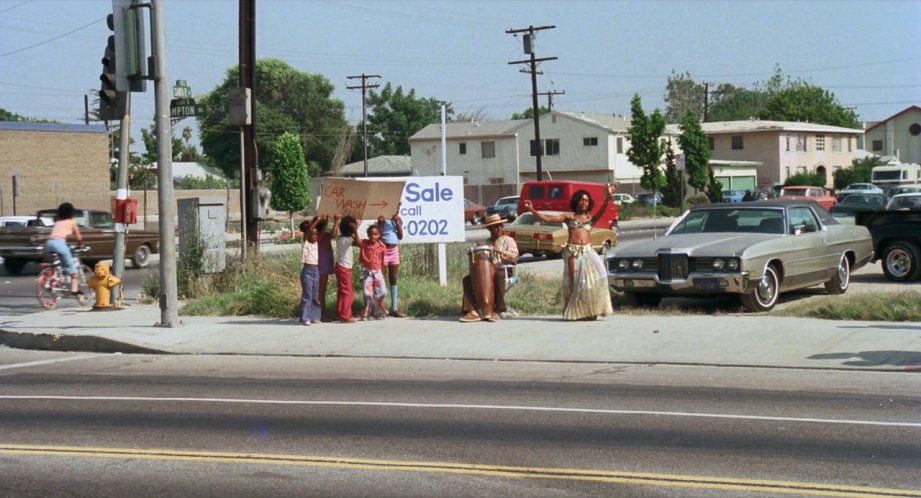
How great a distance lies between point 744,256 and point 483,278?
350cm

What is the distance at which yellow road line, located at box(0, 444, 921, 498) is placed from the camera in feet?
21.4

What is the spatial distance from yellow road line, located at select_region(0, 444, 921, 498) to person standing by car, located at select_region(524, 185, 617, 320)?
7.37m

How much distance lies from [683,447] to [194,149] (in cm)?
10682

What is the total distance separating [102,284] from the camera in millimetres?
18031

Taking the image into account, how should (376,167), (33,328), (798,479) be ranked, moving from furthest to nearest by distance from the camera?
(376,167)
(33,328)
(798,479)

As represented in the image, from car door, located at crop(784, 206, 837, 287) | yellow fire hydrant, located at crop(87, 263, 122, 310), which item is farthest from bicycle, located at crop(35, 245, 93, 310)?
car door, located at crop(784, 206, 837, 287)

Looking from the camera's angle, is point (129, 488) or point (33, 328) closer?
point (129, 488)

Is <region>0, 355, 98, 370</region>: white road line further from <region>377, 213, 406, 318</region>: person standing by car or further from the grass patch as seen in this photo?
the grass patch

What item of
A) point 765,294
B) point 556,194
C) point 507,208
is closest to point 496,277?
point 765,294

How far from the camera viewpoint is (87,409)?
9.66m

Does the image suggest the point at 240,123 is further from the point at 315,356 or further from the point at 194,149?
the point at 194,149

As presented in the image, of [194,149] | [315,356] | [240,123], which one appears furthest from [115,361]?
[194,149]

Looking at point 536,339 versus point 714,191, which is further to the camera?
point 714,191

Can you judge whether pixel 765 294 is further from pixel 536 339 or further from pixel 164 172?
pixel 164 172
